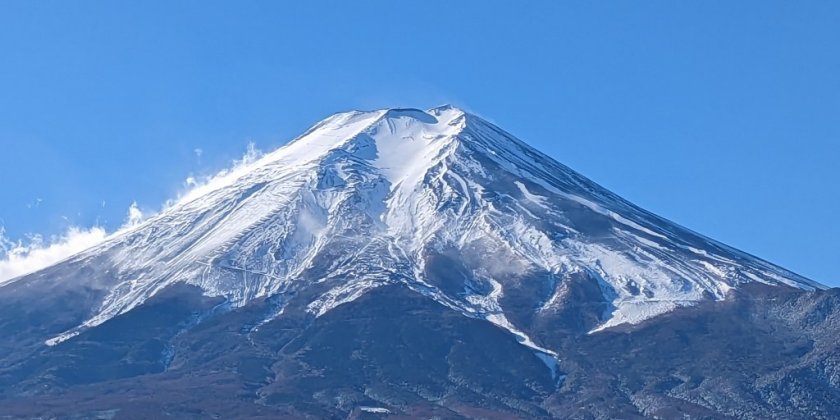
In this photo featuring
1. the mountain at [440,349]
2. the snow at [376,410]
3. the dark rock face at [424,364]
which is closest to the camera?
the snow at [376,410]

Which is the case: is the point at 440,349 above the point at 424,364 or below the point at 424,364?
above

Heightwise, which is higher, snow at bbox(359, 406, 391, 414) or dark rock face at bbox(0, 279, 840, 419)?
dark rock face at bbox(0, 279, 840, 419)

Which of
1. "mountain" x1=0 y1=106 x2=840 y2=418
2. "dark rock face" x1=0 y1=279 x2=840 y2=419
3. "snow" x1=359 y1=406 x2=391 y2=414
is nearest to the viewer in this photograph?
"snow" x1=359 y1=406 x2=391 y2=414

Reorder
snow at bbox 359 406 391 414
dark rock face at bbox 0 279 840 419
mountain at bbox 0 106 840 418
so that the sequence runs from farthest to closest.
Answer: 1. mountain at bbox 0 106 840 418
2. dark rock face at bbox 0 279 840 419
3. snow at bbox 359 406 391 414

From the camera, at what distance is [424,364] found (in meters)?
172

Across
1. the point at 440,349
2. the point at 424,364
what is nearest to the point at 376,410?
the point at 424,364

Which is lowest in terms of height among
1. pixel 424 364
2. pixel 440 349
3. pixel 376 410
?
pixel 376 410

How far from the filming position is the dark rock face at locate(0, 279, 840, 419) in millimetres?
158125

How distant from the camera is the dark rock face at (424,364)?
158125mm

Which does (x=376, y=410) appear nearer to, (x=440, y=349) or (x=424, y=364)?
(x=424, y=364)

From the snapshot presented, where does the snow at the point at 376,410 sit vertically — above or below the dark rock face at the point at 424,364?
below

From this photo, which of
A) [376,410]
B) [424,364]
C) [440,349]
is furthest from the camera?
[440,349]

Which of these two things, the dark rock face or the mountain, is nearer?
the dark rock face

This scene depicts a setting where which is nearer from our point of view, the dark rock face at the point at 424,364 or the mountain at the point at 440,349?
the dark rock face at the point at 424,364
